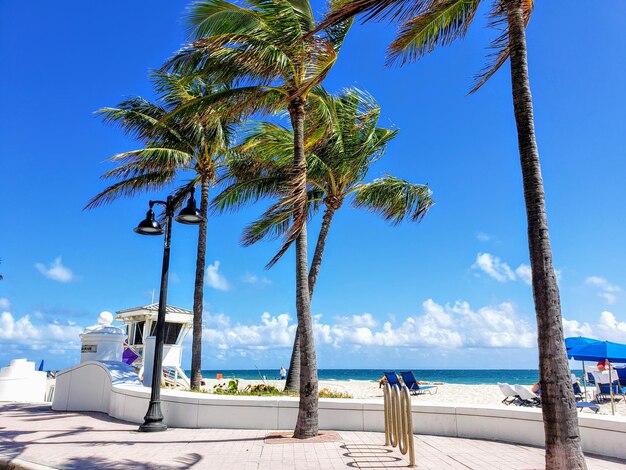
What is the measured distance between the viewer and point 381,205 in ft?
52.3

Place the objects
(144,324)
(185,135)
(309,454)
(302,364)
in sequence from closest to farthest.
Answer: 1. (309,454)
2. (302,364)
3. (185,135)
4. (144,324)

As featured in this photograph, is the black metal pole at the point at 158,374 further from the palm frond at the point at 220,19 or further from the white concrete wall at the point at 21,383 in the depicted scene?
the white concrete wall at the point at 21,383

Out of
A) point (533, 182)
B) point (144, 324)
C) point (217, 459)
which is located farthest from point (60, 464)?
point (144, 324)

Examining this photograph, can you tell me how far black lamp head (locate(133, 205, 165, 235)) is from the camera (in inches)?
376

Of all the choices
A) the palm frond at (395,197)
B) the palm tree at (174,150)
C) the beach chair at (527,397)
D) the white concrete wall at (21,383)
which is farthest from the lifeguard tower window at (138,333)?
the beach chair at (527,397)

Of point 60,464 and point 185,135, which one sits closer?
point 60,464

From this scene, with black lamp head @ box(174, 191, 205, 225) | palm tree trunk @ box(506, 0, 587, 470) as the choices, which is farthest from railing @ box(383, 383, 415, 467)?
black lamp head @ box(174, 191, 205, 225)

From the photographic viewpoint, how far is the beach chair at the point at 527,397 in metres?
13.7

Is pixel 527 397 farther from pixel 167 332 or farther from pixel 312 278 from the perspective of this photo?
pixel 167 332

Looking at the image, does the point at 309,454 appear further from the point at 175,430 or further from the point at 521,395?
the point at 521,395

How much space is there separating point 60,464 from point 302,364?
4.00 meters

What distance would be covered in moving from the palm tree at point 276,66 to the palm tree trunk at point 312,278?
4622mm

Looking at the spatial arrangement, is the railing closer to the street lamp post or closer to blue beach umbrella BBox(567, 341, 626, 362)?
the street lamp post

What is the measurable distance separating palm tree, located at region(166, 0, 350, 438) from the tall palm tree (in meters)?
2.77
